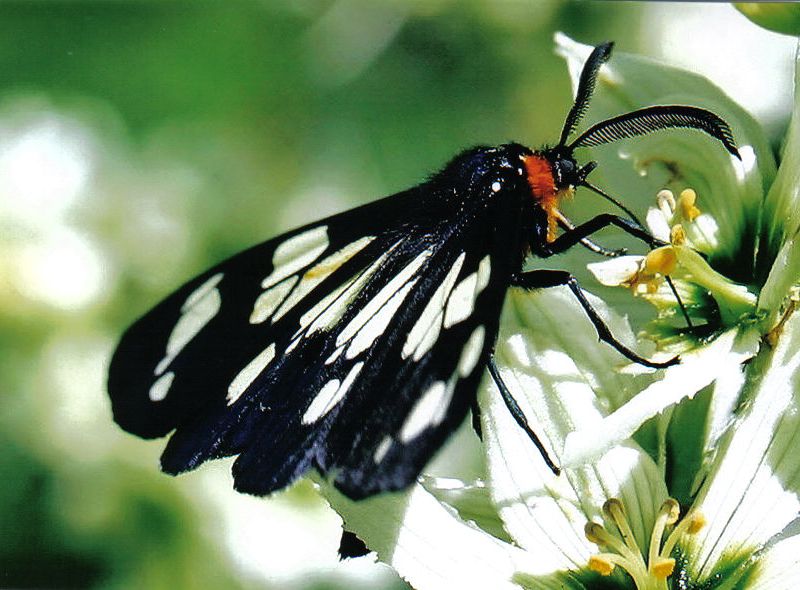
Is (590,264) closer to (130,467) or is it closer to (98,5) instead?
(130,467)

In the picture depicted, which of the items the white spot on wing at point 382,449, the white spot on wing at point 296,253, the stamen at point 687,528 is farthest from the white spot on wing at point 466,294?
the stamen at point 687,528

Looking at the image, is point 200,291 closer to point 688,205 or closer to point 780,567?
point 688,205

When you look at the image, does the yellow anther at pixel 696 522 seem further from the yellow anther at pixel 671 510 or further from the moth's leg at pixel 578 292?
the moth's leg at pixel 578 292

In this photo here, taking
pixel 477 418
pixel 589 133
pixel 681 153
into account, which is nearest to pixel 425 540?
pixel 477 418

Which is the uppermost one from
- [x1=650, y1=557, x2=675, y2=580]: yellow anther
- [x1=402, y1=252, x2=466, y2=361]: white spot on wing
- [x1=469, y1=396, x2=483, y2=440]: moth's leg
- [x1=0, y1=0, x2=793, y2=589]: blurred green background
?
[x1=0, y1=0, x2=793, y2=589]: blurred green background

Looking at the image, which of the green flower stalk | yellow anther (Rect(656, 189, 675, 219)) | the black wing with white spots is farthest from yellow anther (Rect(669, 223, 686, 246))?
the black wing with white spots

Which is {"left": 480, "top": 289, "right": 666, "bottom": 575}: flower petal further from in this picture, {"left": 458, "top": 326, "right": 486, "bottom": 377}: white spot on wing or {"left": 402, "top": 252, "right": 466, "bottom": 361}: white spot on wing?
{"left": 458, "top": 326, "right": 486, "bottom": 377}: white spot on wing
